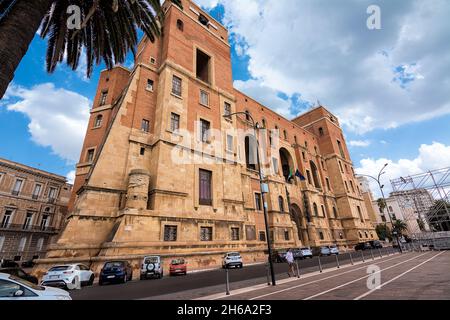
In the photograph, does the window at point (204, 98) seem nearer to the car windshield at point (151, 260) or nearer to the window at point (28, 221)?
the car windshield at point (151, 260)

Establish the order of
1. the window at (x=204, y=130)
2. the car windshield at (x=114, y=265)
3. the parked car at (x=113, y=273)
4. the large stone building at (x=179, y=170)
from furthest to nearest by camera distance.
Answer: the window at (x=204, y=130) → the large stone building at (x=179, y=170) → the car windshield at (x=114, y=265) → the parked car at (x=113, y=273)

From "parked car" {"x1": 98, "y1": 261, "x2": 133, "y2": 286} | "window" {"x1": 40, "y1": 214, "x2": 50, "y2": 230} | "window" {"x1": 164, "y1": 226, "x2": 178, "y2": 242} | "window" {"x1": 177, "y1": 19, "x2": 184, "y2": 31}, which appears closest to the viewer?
"parked car" {"x1": 98, "y1": 261, "x2": 133, "y2": 286}

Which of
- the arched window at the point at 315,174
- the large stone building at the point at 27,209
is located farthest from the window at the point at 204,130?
the large stone building at the point at 27,209

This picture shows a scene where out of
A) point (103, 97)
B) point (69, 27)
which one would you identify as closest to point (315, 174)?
point (103, 97)

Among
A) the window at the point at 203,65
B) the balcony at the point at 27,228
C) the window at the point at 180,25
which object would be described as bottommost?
the balcony at the point at 27,228

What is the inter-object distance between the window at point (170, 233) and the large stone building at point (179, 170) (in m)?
0.08

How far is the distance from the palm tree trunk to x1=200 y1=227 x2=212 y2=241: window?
1650 centimetres

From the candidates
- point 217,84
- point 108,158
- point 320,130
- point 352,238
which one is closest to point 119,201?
point 108,158

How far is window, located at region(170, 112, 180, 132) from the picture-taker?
71.5 ft

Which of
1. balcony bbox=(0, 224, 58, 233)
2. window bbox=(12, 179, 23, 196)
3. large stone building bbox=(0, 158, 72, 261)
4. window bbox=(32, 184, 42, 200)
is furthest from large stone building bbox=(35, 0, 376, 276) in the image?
window bbox=(32, 184, 42, 200)

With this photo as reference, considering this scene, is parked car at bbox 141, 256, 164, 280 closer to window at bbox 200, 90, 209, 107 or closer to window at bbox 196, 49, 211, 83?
window at bbox 200, 90, 209, 107

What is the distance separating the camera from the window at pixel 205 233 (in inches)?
775

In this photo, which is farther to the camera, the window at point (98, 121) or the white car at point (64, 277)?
the window at point (98, 121)
